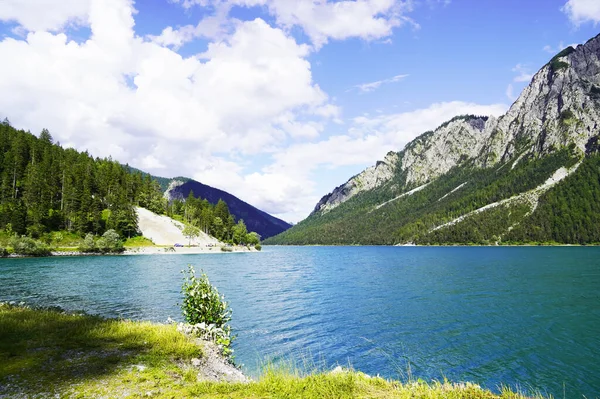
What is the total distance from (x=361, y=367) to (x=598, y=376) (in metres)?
16.2

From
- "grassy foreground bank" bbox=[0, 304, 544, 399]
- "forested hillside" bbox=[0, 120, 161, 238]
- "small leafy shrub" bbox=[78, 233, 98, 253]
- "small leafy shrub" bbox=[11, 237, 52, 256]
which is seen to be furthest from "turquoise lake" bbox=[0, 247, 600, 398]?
"forested hillside" bbox=[0, 120, 161, 238]

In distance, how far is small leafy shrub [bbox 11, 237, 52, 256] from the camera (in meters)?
116

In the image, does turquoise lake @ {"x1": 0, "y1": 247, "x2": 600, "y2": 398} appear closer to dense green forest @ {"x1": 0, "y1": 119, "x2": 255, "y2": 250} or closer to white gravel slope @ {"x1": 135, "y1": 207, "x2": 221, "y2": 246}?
dense green forest @ {"x1": 0, "y1": 119, "x2": 255, "y2": 250}

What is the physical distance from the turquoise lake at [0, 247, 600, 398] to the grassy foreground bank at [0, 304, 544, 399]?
2330 millimetres

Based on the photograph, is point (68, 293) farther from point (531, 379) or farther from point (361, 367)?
point (531, 379)

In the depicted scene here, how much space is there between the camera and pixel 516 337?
106 feet

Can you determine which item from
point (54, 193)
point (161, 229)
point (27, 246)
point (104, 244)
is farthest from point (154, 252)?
point (54, 193)

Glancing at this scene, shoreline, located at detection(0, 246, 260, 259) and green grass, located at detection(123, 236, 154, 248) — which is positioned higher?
green grass, located at detection(123, 236, 154, 248)

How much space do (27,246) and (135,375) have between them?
136673 mm

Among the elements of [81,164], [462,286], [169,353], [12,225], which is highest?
[81,164]

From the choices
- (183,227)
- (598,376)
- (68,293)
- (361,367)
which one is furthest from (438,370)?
(183,227)

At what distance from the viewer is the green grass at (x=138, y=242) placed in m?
158

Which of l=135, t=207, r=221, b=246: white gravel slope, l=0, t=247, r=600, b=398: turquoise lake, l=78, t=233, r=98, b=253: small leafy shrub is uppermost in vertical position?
l=135, t=207, r=221, b=246: white gravel slope

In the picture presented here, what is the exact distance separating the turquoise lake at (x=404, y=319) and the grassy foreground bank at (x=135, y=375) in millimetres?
2330
